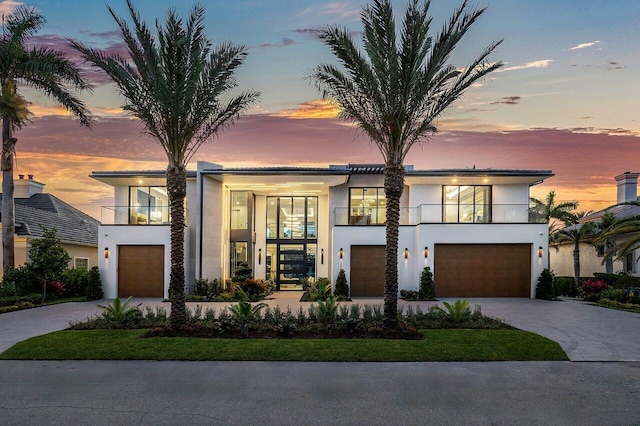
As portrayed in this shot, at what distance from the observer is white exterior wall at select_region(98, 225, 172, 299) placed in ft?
61.9

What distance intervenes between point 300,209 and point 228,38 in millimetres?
13012

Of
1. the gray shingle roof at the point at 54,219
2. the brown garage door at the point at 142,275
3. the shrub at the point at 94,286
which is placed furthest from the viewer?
the gray shingle roof at the point at 54,219

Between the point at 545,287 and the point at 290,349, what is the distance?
14.1m

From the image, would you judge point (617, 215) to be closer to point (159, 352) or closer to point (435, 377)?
point (435, 377)

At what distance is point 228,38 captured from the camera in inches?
434

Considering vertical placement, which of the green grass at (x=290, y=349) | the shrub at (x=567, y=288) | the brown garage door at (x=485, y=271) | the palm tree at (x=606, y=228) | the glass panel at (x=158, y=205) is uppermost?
the glass panel at (x=158, y=205)

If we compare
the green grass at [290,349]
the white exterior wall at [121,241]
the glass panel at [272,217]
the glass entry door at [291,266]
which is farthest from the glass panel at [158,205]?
the green grass at [290,349]

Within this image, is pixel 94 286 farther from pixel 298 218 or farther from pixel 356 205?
pixel 356 205

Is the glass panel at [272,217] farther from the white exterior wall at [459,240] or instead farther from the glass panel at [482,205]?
the glass panel at [482,205]

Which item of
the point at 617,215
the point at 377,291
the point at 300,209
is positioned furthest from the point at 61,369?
the point at 617,215

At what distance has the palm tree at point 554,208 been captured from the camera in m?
27.0

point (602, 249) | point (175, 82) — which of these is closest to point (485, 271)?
point (602, 249)

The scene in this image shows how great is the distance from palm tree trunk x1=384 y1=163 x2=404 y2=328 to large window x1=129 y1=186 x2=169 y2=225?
1298cm

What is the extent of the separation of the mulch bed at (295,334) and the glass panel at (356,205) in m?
10.9
